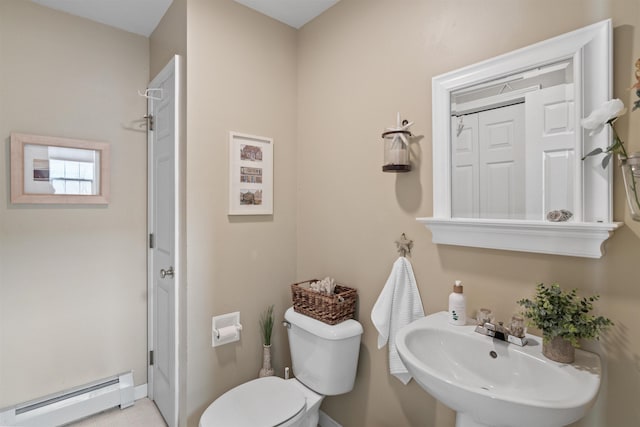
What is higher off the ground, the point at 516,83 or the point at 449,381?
the point at 516,83

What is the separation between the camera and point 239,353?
1.88 metres

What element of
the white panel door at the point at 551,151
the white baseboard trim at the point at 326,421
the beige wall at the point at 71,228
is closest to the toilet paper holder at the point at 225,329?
the white baseboard trim at the point at 326,421

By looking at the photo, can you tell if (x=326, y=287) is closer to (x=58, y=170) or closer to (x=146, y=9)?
(x=58, y=170)

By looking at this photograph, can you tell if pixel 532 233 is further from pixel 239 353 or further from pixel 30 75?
pixel 30 75

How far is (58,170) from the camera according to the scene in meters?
1.96

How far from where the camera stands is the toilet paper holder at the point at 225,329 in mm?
1751

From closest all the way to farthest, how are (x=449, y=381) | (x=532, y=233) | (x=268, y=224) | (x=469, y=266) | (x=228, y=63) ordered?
(x=449, y=381), (x=532, y=233), (x=469, y=266), (x=228, y=63), (x=268, y=224)

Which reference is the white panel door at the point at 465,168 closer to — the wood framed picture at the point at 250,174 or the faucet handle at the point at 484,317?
the faucet handle at the point at 484,317

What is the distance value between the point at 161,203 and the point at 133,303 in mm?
782

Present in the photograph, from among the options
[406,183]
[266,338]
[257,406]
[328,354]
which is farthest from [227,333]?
[406,183]

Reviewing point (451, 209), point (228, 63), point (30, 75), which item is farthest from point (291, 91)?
point (30, 75)

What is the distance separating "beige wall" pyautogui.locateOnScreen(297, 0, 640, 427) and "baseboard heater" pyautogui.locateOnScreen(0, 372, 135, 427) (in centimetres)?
140

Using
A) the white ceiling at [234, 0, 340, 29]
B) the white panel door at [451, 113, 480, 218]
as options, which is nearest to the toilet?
the white panel door at [451, 113, 480, 218]

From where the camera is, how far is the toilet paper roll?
A: 174 cm
